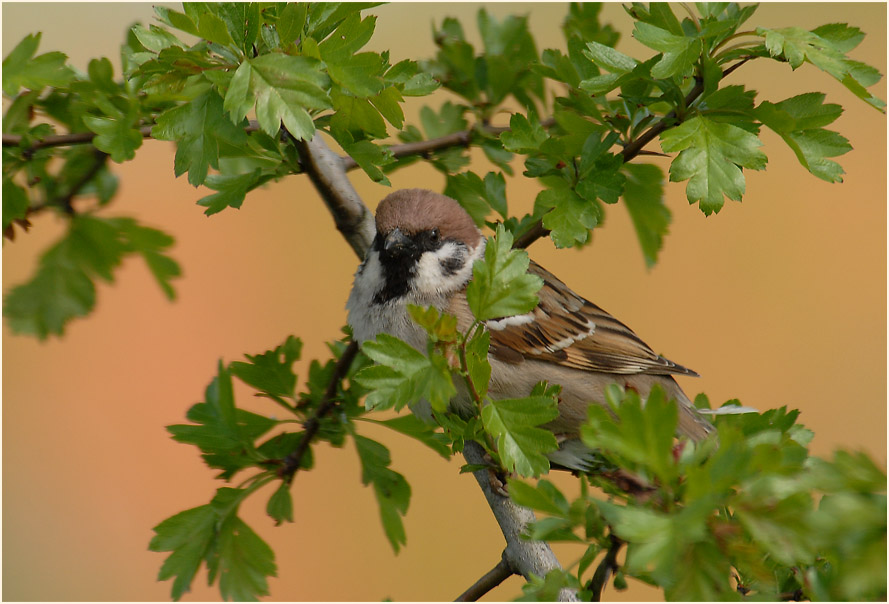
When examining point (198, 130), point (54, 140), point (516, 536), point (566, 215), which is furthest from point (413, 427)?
point (54, 140)

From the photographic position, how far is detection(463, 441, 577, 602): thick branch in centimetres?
80

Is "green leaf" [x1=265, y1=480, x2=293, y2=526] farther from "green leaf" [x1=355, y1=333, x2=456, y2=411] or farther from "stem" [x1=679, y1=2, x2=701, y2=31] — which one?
"stem" [x1=679, y1=2, x2=701, y2=31]

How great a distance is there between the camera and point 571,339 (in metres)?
1.25

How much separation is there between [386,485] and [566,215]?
427 mm

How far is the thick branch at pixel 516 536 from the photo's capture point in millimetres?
803

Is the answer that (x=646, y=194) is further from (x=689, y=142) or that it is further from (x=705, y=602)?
(x=705, y=602)

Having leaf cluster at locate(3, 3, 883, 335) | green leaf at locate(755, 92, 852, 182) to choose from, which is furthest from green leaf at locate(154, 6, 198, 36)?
green leaf at locate(755, 92, 852, 182)

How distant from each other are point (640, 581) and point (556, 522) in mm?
76

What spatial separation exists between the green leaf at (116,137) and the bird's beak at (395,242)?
0.38m

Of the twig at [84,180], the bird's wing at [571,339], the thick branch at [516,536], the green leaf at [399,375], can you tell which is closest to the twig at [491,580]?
the thick branch at [516,536]

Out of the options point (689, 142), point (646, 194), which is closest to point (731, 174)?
point (689, 142)

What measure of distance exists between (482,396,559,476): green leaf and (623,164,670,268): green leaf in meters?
0.41

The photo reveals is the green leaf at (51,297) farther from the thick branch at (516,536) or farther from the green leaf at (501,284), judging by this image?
the green leaf at (501,284)

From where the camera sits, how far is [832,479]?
44 cm
